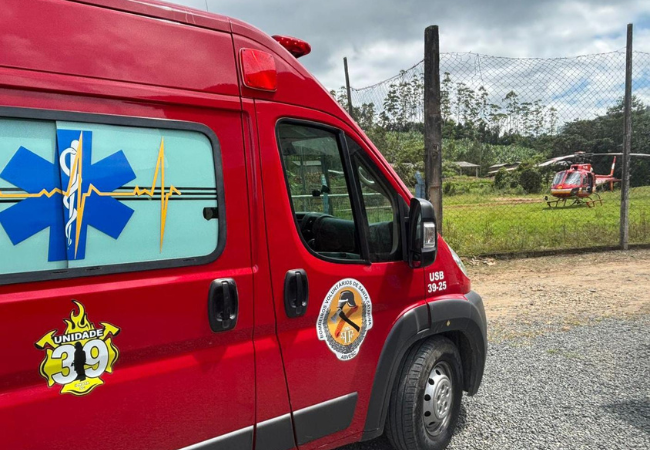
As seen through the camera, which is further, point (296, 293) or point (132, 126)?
point (296, 293)

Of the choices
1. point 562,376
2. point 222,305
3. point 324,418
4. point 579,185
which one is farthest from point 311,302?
point 579,185

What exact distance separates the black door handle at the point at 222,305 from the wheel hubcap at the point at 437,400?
1.44 metres

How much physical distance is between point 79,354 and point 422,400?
1946mm

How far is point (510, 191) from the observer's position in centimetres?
3700

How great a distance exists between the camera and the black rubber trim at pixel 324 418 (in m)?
2.44

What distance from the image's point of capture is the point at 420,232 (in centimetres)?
281

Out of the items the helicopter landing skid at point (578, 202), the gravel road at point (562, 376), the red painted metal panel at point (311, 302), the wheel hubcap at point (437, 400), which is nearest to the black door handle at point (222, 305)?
the red painted metal panel at point (311, 302)

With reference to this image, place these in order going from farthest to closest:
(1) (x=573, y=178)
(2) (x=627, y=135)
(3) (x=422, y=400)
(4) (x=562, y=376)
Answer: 1. (1) (x=573, y=178)
2. (2) (x=627, y=135)
3. (4) (x=562, y=376)
4. (3) (x=422, y=400)

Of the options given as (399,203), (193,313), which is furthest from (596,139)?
(193,313)

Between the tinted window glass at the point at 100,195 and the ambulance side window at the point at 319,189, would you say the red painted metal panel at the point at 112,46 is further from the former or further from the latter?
the ambulance side window at the point at 319,189

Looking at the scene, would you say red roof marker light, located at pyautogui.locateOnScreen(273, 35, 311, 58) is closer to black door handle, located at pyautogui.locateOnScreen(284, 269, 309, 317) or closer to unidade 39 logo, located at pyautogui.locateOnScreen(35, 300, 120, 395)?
black door handle, located at pyautogui.locateOnScreen(284, 269, 309, 317)

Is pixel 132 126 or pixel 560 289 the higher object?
pixel 132 126

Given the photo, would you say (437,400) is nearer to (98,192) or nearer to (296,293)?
(296,293)

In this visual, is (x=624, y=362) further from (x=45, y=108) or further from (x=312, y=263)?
(x=45, y=108)
